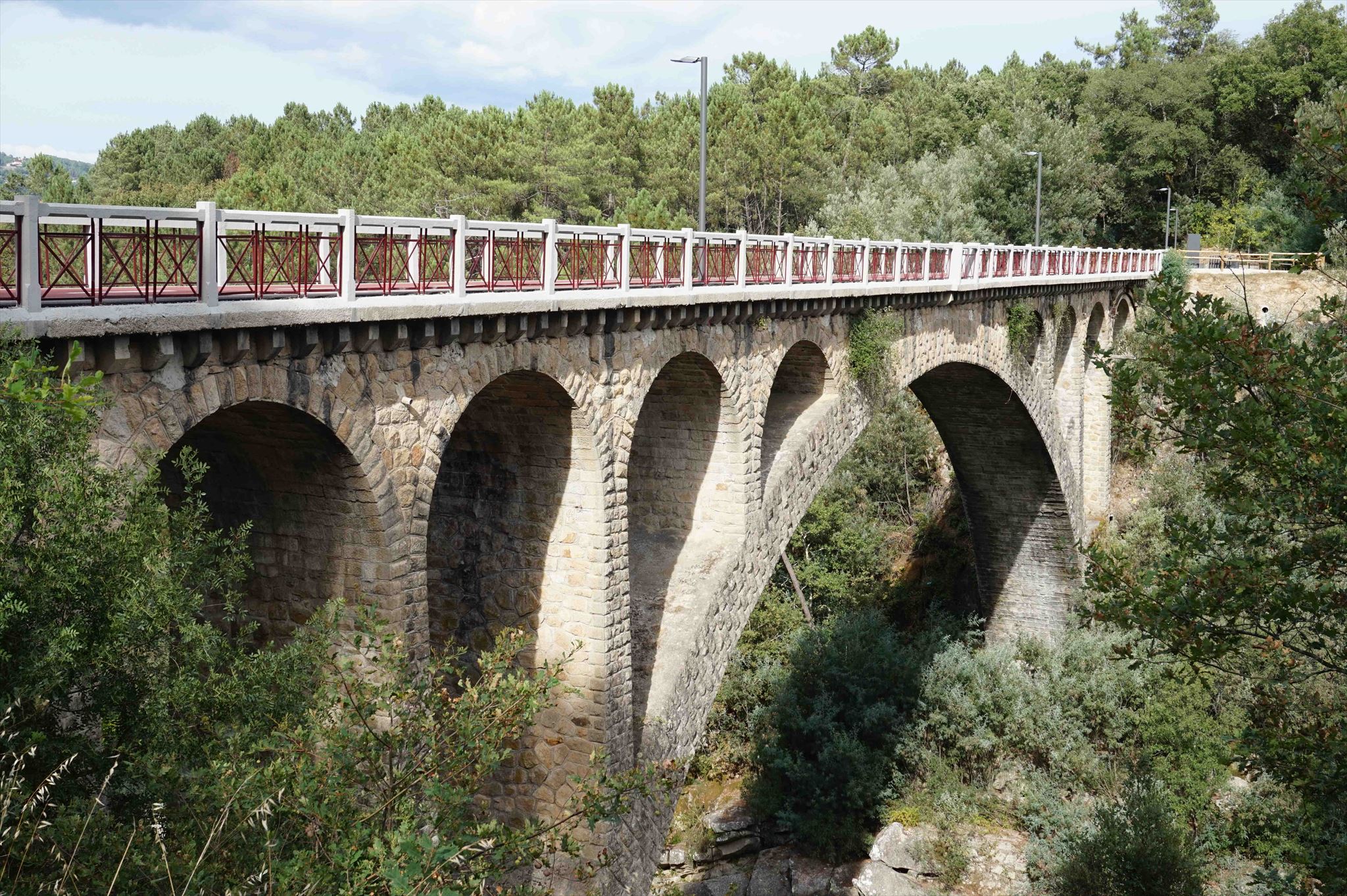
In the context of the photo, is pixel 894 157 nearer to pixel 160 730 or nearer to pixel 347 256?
pixel 347 256

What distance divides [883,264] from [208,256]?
1423 centimetres

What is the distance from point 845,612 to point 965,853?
9795 mm

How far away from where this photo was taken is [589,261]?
43.5 feet

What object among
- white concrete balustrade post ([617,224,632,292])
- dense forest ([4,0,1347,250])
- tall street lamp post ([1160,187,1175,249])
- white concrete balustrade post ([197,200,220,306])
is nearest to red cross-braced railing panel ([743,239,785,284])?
white concrete balustrade post ([617,224,632,292])

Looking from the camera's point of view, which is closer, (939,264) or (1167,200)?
(939,264)

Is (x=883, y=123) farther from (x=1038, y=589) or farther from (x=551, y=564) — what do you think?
(x=551, y=564)

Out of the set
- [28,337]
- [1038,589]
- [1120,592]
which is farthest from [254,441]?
[1038,589]

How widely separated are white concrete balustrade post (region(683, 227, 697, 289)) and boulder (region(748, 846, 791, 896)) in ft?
51.4

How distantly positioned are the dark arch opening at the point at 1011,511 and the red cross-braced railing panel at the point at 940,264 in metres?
7.02

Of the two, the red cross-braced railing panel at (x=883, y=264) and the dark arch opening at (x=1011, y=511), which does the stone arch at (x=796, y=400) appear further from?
the dark arch opening at (x=1011, y=511)

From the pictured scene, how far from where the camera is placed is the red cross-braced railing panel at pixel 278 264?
9.01 m

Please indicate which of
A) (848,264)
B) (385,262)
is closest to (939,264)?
(848,264)

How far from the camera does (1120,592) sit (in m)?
10.8

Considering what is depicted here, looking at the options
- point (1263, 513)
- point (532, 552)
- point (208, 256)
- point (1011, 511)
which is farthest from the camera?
point (1011, 511)
